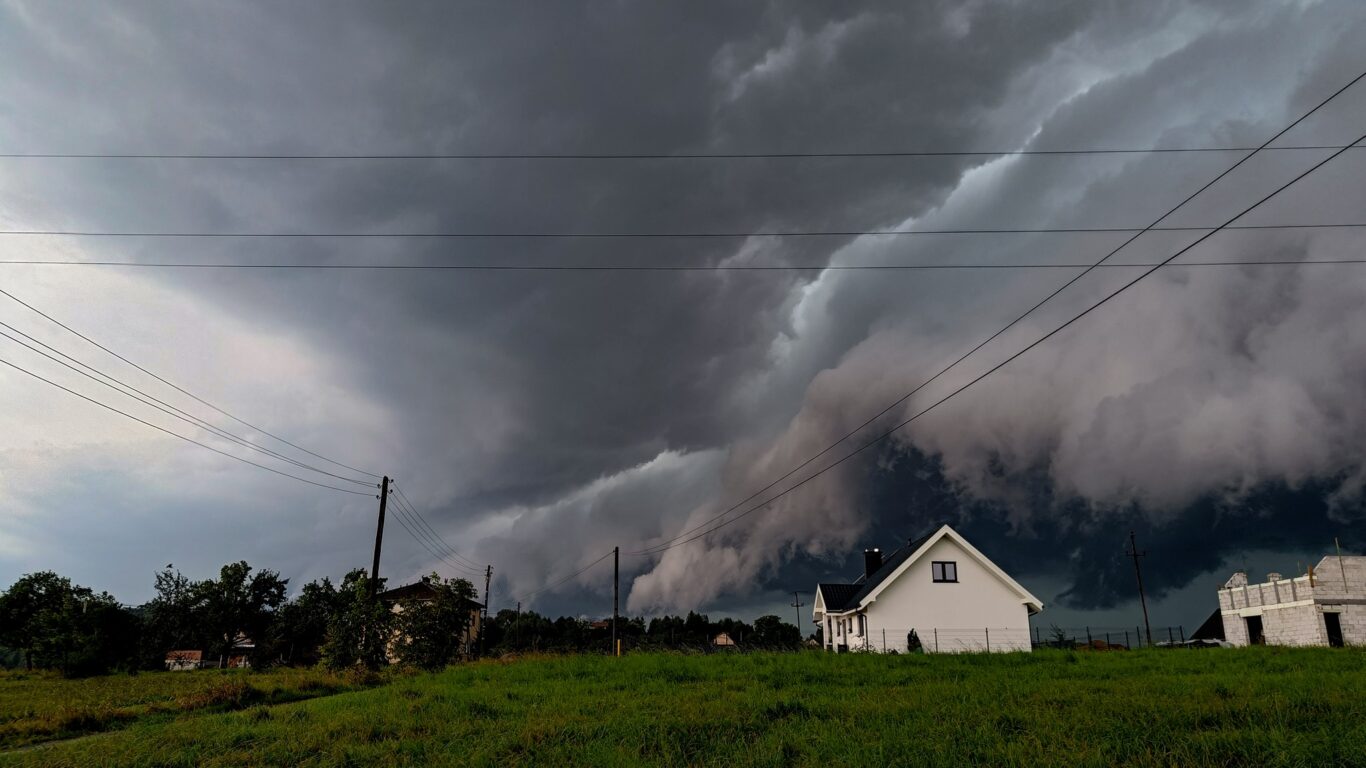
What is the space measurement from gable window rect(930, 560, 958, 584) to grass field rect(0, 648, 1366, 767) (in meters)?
21.3

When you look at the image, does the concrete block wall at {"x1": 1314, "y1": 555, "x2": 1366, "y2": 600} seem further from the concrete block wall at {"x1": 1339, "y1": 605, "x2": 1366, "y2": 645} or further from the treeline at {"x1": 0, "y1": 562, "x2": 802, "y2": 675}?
the treeline at {"x1": 0, "y1": 562, "x2": 802, "y2": 675}

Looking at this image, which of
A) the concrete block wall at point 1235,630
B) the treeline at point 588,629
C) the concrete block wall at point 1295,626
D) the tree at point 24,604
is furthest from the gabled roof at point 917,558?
the tree at point 24,604

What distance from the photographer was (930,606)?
40375 mm

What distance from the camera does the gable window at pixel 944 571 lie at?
134 ft

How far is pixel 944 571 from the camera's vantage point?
4109 centimetres

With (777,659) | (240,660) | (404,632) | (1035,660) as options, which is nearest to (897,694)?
(777,659)

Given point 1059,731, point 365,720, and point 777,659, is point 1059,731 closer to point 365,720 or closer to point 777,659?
point 365,720

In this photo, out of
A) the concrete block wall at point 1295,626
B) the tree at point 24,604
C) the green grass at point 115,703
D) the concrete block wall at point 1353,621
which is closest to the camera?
the green grass at point 115,703

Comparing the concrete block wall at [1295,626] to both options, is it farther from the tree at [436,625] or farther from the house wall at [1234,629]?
the tree at [436,625]

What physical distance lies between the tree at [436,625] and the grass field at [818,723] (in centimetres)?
1475

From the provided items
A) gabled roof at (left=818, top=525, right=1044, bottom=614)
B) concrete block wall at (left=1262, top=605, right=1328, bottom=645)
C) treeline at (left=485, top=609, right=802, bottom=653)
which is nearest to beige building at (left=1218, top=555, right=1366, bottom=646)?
concrete block wall at (left=1262, top=605, right=1328, bottom=645)

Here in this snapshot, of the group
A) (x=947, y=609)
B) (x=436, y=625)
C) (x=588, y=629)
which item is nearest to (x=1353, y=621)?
(x=947, y=609)

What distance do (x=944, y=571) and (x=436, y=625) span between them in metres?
27.4

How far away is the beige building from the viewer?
42031mm
